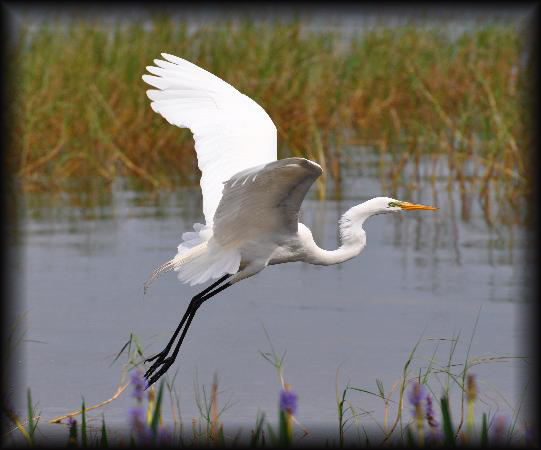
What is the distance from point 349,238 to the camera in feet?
17.2

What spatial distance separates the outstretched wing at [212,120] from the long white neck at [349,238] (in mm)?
491

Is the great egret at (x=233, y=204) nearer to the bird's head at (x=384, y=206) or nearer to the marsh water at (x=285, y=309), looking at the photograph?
A: the bird's head at (x=384, y=206)

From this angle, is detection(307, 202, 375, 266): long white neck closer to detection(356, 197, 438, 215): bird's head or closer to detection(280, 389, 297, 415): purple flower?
detection(356, 197, 438, 215): bird's head

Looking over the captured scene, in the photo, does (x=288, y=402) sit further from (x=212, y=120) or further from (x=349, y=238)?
(x=212, y=120)

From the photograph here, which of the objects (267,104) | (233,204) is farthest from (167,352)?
(267,104)

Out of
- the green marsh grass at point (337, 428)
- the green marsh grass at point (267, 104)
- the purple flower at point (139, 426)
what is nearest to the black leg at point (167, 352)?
the green marsh grass at point (337, 428)

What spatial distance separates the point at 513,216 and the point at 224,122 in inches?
151

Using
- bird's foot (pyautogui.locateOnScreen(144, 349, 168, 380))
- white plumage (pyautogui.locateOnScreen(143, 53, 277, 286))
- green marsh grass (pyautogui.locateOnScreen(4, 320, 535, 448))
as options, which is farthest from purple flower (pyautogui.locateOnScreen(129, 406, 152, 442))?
white plumage (pyautogui.locateOnScreen(143, 53, 277, 286))

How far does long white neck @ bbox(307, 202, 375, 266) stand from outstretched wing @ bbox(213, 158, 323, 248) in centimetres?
24

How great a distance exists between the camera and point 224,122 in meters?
5.53

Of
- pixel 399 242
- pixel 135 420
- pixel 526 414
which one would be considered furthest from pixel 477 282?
pixel 135 420

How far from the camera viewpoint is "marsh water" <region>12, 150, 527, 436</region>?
477 centimetres

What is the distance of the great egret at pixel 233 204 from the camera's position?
471 centimetres

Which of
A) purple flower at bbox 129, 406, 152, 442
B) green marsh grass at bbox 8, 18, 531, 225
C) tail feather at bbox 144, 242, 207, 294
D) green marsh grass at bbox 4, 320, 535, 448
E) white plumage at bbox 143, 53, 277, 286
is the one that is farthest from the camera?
green marsh grass at bbox 8, 18, 531, 225
